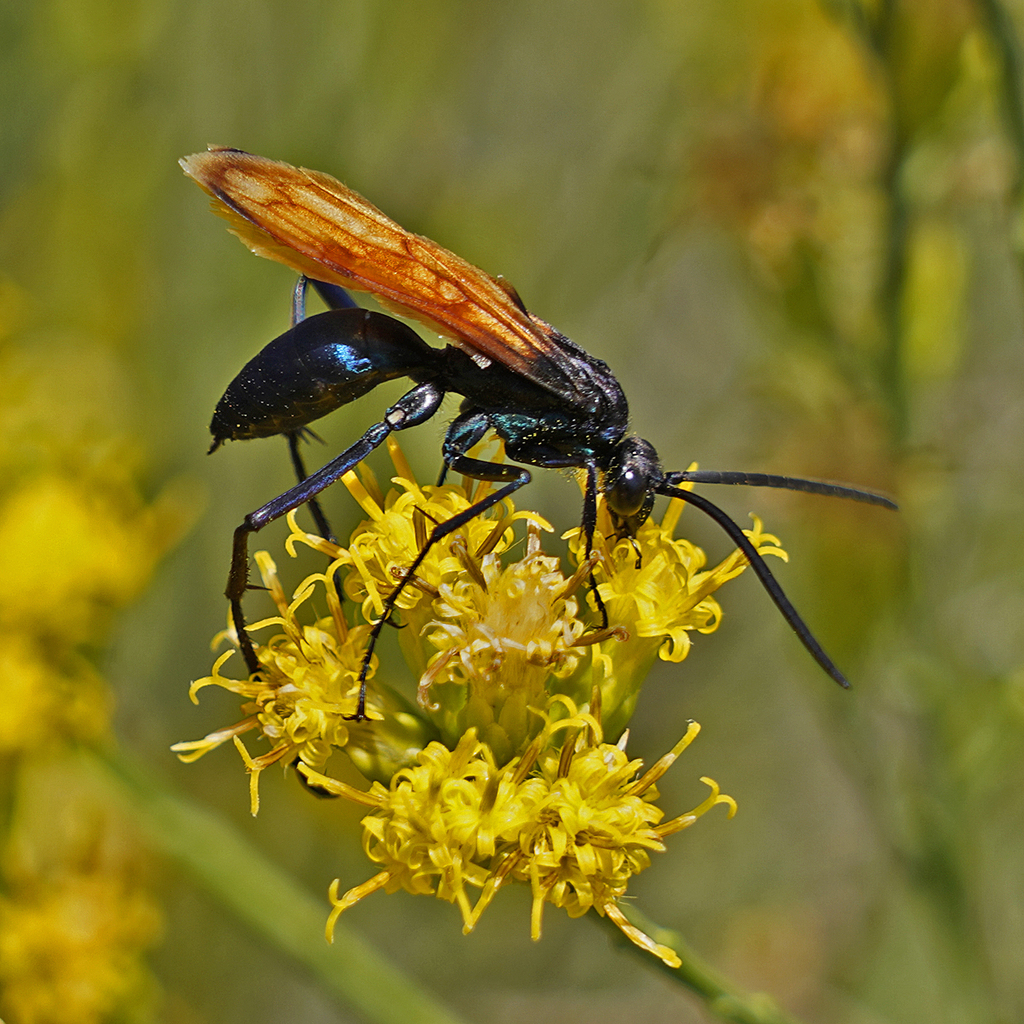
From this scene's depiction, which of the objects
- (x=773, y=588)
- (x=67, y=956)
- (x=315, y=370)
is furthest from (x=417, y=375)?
(x=67, y=956)

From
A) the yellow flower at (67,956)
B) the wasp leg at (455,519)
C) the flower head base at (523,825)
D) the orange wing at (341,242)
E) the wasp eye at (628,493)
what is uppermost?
the orange wing at (341,242)

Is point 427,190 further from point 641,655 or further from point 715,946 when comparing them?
A: point 715,946

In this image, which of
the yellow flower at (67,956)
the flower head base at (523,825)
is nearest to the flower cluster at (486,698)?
the flower head base at (523,825)

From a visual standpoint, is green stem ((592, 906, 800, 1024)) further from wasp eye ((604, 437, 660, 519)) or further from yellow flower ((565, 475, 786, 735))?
Answer: wasp eye ((604, 437, 660, 519))

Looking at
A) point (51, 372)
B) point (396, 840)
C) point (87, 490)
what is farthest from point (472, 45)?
point (396, 840)

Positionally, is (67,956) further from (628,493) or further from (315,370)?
(628,493)

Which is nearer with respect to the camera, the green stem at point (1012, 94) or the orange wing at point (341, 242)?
the orange wing at point (341, 242)

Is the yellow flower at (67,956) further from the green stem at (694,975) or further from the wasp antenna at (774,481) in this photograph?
the wasp antenna at (774,481)
